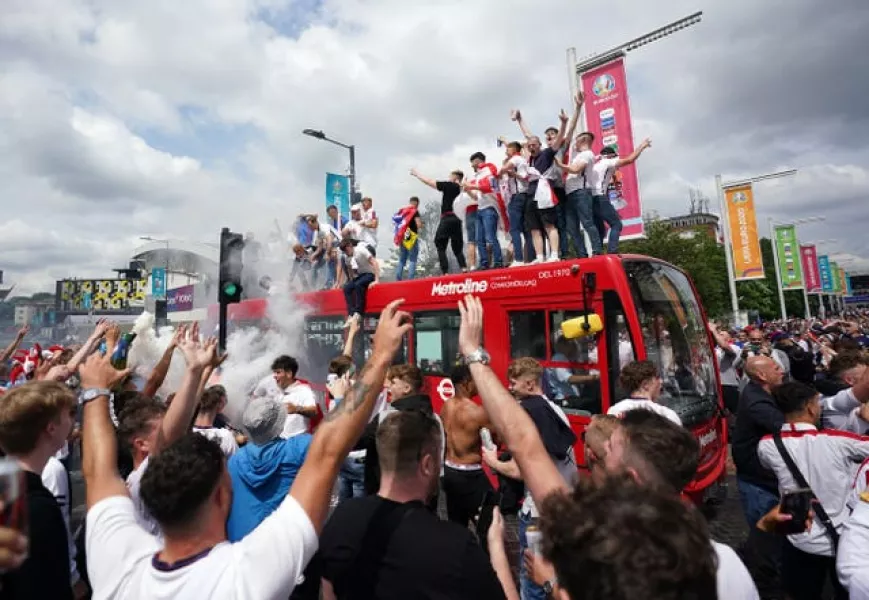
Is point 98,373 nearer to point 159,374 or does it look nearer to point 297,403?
point 159,374

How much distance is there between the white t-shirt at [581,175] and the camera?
7648 mm

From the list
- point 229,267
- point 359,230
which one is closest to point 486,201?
point 359,230

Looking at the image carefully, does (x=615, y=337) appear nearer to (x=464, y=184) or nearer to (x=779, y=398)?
(x=779, y=398)

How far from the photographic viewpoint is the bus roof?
6215 millimetres

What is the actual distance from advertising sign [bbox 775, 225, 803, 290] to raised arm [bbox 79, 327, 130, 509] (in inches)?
1356

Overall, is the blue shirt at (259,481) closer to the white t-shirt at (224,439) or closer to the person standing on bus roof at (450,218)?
the white t-shirt at (224,439)

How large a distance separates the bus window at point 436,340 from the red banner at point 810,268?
38413 millimetres

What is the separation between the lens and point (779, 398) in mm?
3402

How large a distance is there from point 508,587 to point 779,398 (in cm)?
250

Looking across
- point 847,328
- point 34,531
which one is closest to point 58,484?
point 34,531

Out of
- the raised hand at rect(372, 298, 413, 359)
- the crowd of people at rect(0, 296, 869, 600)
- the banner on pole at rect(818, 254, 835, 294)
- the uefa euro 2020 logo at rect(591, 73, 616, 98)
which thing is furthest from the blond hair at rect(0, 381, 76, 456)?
the banner on pole at rect(818, 254, 835, 294)

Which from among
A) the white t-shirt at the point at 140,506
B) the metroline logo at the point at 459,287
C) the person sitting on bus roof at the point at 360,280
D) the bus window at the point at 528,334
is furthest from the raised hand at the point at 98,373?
the person sitting on bus roof at the point at 360,280

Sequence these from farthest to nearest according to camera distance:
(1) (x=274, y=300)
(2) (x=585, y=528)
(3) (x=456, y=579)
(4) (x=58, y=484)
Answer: (1) (x=274, y=300) < (4) (x=58, y=484) < (3) (x=456, y=579) < (2) (x=585, y=528)

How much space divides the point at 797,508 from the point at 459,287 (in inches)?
198
